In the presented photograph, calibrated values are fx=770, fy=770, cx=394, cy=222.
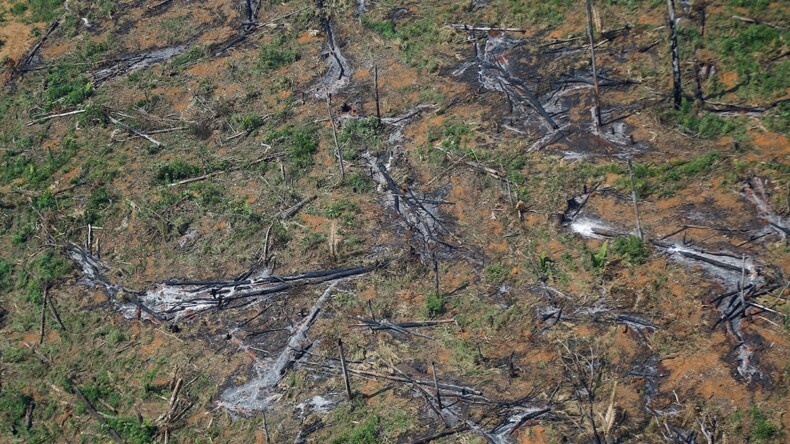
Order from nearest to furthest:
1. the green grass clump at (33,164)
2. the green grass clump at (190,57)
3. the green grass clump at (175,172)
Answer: the green grass clump at (175,172) → the green grass clump at (33,164) → the green grass clump at (190,57)

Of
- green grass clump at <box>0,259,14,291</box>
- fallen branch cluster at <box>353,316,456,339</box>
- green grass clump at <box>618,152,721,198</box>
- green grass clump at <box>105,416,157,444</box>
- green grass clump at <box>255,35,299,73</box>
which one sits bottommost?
green grass clump at <box>105,416,157,444</box>

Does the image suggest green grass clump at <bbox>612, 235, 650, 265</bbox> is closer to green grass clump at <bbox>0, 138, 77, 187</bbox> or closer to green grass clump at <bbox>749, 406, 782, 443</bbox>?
green grass clump at <bbox>749, 406, 782, 443</bbox>

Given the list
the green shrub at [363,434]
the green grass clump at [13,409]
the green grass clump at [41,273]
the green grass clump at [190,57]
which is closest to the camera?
the green shrub at [363,434]

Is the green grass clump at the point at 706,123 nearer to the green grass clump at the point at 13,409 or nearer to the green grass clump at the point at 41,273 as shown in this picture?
the green grass clump at the point at 41,273

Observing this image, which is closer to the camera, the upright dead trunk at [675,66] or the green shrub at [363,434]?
the green shrub at [363,434]

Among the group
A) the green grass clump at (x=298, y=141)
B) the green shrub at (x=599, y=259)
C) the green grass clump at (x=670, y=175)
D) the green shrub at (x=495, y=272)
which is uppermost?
the green grass clump at (x=670, y=175)

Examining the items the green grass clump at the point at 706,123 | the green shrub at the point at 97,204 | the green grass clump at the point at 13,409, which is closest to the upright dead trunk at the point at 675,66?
the green grass clump at the point at 706,123

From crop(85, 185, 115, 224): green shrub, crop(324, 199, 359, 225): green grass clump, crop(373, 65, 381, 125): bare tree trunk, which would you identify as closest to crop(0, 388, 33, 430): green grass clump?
crop(85, 185, 115, 224): green shrub

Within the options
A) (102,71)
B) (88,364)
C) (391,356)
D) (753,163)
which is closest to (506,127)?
(753,163)

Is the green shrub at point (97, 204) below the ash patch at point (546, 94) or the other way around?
below
